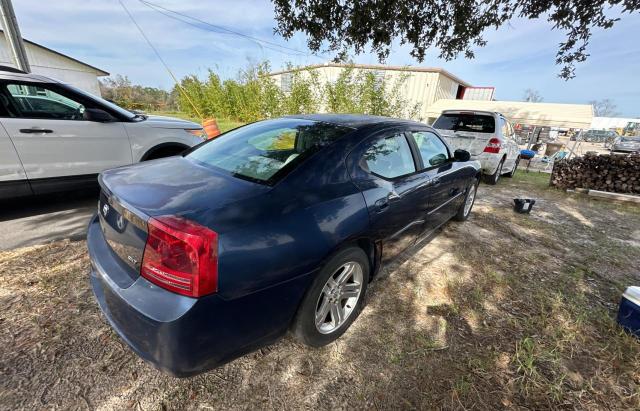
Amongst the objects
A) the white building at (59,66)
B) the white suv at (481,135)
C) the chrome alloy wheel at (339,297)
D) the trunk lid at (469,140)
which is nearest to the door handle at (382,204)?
the chrome alloy wheel at (339,297)

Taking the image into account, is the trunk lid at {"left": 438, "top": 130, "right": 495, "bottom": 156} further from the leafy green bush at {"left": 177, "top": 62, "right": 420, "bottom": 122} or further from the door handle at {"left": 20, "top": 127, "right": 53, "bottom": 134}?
the door handle at {"left": 20, "top": 127, "right": 53, "bottom": 134}

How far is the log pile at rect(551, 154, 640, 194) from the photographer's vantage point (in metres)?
6.30

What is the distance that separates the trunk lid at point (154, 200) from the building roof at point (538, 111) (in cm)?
1670

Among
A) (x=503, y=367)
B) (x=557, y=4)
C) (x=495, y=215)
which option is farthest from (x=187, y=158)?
(x=557, y=4)

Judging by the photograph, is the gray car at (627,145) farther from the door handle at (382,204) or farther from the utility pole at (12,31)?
the utility pole at (12,31)

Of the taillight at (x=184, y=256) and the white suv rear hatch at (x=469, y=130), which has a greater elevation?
the white suv rear hatch at (x=469, y=130)

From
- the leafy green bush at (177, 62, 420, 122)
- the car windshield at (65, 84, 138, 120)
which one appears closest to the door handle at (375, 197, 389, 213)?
the car windshield at (65, 84, 138, 120)

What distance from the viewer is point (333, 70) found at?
65.0 feet

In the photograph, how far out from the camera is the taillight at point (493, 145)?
6047 millimetres

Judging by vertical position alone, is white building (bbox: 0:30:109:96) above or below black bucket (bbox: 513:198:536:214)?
above

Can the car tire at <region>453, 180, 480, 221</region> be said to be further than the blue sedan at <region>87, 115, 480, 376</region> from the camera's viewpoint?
Yes

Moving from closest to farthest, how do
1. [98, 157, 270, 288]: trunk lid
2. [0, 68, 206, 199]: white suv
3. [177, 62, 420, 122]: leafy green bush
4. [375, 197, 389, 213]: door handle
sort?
[98, 157, 270, 288]: trunk lid → [375, 197, 389, 213]: door handle → [0, 68, 206, 199]: white suv → [177, 62, 420, 122]: leafy green bush

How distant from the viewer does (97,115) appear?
3.34 metres

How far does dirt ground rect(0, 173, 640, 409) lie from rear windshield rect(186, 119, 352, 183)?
1254 mm
